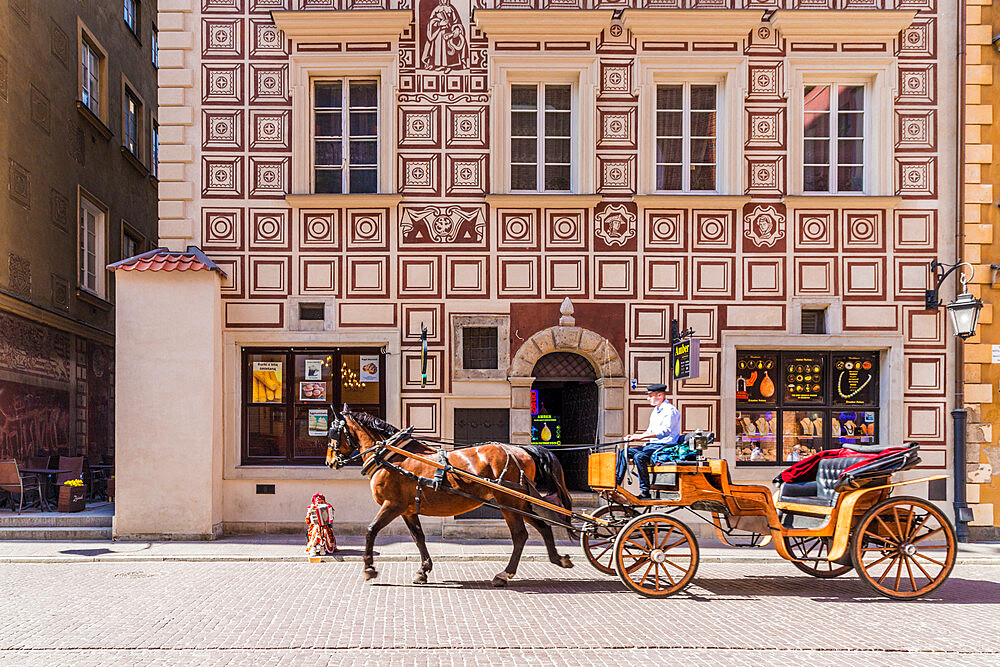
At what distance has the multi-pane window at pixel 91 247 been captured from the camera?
642 inches

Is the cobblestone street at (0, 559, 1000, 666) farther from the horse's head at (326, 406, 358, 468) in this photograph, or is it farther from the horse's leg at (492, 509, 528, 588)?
the horse's head at (326, 406, 358, 468)

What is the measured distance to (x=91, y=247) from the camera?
1683 cm

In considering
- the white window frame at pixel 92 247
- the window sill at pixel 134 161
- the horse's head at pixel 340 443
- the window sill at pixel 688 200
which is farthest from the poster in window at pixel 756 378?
the window sill at pixel 134 161

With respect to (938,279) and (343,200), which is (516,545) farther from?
(938,279)

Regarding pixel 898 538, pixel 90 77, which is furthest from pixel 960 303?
pixel 90 77

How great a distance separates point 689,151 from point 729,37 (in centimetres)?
191

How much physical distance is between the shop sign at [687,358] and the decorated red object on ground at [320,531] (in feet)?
18.5

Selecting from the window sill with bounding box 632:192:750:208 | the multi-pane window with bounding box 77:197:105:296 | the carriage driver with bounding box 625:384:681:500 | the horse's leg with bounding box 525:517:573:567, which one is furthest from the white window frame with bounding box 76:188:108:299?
the carriage driver with bounding box 625:384:681:500

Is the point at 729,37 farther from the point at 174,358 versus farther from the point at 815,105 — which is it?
the point at 174,358

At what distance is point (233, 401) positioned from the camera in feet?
40.4

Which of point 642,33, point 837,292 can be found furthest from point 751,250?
point 642,33

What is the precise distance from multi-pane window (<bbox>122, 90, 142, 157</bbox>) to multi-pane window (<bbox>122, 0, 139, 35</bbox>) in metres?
1.83

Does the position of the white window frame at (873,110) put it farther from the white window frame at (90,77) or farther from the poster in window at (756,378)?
the white window frame at (90,77)

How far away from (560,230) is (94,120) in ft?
35.5
